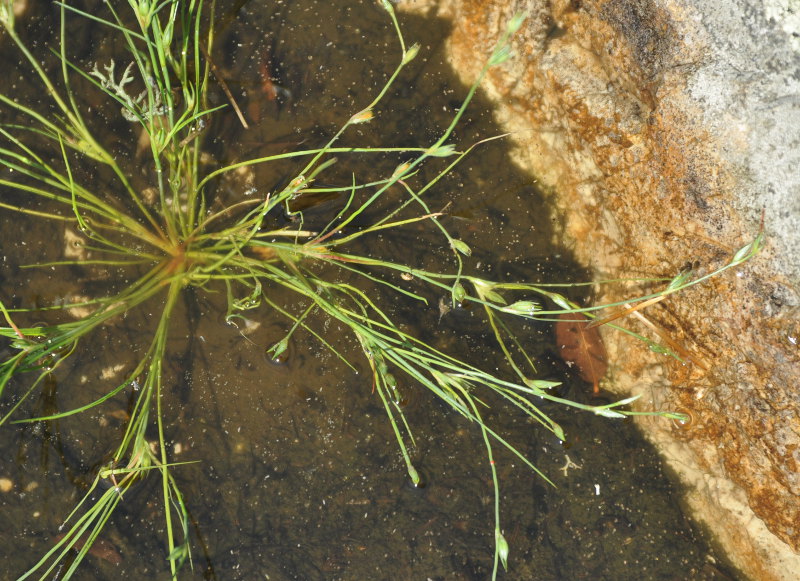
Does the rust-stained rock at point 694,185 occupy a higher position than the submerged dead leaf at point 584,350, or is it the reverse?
the rust-stained rock at point 694,185

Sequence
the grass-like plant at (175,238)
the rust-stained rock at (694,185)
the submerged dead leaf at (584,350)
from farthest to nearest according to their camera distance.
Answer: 1. the submerged dead leaf at (584,350)
2. the grass-like plant at (175,238)
3. the rust-stained rock at (694,185)

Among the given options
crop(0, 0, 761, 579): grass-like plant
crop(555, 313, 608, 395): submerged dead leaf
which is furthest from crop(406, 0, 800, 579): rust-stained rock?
crop(0, 0, 761, 579): grass-like plant

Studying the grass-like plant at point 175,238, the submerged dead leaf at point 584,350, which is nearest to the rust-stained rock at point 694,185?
the submerged dead leaf at point 584,350

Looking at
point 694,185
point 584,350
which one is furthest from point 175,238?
point 694,185

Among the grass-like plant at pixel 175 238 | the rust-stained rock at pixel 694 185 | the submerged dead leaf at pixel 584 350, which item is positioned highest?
the rust-stained rock at pixel 694 185

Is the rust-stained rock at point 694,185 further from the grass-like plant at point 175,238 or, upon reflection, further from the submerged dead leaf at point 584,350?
the grass-like plant at point 175,238

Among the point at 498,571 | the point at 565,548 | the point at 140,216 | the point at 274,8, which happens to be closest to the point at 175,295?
the point at 140,216

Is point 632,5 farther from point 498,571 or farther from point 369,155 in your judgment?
point 498,571

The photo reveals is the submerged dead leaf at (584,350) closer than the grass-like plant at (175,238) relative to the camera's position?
No

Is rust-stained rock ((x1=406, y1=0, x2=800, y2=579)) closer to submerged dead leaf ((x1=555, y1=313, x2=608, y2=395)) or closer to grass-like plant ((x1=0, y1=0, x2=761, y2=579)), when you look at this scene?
submerged dead leaf ((x1=555, y1=313, x2=608, y2=395))
